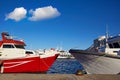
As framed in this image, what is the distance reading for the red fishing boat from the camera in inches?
1050

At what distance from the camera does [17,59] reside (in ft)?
87.9

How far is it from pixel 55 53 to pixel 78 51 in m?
9.71

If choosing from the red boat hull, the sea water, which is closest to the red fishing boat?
the red boat hull

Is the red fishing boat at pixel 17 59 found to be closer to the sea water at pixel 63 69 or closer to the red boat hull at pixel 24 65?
the red boat hull at pixel 24 65

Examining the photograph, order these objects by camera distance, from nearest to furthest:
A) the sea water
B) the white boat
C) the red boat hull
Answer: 1. the white boat
2. the red boat hull
3. the sea water

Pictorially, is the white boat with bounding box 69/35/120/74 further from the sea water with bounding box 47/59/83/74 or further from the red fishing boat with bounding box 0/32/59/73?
the sea water with bounding box 47/59/83/74

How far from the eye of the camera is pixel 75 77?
7.20 m

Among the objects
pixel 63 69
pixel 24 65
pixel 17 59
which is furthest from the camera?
pixel 63 69

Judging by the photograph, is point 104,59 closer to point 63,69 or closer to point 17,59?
point 17,59

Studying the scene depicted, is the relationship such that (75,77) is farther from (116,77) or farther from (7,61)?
(7,61)

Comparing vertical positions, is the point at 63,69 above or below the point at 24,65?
below

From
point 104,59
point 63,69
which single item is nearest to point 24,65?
point 104,59

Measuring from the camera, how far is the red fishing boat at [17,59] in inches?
1050

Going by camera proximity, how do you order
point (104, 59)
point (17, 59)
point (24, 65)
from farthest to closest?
point (24, 65), point (17, 59), point (104, 59)
